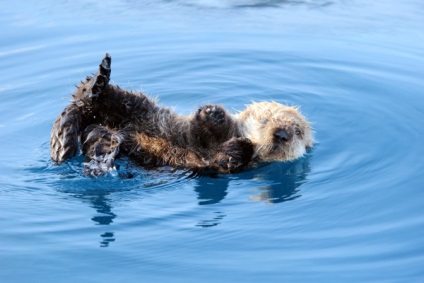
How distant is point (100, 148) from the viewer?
5523 millimetres

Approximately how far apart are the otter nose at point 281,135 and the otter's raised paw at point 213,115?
1.40 feet

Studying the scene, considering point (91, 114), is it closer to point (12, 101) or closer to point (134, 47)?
point (12, 101)

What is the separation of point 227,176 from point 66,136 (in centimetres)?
120

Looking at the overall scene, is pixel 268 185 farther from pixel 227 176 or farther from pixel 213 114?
pixel 213 114

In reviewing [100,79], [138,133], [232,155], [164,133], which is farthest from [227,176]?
[100,79]

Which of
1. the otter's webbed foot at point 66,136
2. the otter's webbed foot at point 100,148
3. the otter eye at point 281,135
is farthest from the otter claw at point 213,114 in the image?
the otter's webbed foot at point 66,136

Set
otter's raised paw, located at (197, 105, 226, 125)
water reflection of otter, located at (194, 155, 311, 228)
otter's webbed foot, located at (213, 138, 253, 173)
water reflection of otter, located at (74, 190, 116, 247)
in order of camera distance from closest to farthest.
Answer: water reflection of otter, located at (74, 190, 116, 247) → water reflection of otter, located at (194, 155, 311, 228) → otter's webbed foot, located at (213, 138, 253, 173) → otter's raised paw, located at (197, 105, 226, 125)

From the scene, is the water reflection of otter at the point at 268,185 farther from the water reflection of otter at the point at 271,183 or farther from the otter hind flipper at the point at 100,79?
the otter hind flipper at the point at 100,79

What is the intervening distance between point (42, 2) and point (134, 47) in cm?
222

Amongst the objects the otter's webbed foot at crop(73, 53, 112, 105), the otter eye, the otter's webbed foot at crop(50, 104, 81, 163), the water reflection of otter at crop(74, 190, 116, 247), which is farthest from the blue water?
the otter's webbed foot at crop(73, 53, 112, 105)

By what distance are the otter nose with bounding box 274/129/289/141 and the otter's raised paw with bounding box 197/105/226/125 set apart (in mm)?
426

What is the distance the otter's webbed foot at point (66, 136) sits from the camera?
553 cm

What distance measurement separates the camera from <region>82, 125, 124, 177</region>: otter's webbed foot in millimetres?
5430

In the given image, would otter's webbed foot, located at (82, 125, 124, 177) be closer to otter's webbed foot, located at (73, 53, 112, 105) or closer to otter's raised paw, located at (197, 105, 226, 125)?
otter's webbed foot, located at (73, 53, 112, 105)
